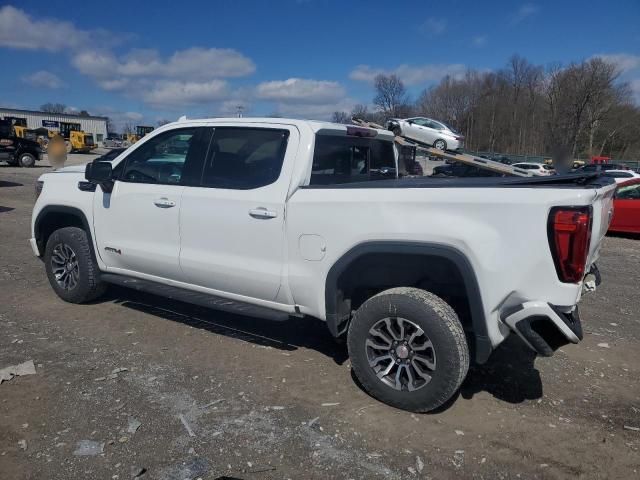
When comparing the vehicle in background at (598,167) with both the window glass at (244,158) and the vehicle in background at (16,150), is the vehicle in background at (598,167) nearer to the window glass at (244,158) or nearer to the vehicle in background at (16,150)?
the window glass at (244,158)

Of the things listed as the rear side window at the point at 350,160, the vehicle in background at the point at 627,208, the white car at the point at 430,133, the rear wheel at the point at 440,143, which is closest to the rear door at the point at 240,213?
the rear side window at the point at 350,160

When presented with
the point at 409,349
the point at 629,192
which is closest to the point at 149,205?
the point at 409,349

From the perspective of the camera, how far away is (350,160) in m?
4.32

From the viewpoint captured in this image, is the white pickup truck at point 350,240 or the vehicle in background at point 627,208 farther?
the vehicle in background at point 627,208

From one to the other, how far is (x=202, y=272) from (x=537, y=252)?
8.36 feet

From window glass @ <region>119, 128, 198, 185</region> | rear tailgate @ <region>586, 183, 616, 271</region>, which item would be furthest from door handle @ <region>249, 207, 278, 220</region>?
rear tailgate @ <region>586, 183, 616, 271</region>

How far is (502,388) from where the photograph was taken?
378 cm

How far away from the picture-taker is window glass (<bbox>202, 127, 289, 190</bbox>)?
A: 12.6ft

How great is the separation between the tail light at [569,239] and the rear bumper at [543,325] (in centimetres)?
21

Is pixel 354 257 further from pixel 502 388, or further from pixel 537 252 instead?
pixel 502 388

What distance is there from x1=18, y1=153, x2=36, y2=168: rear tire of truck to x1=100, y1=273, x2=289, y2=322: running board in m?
23.5

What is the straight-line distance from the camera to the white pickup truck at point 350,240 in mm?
2881

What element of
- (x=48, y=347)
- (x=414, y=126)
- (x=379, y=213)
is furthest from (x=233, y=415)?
(x=414, y=126)

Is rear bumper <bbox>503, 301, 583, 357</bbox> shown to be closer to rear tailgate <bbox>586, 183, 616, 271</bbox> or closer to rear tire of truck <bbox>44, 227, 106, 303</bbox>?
rear tailgate <bbox>586, 183, 616, 271</bbox>
